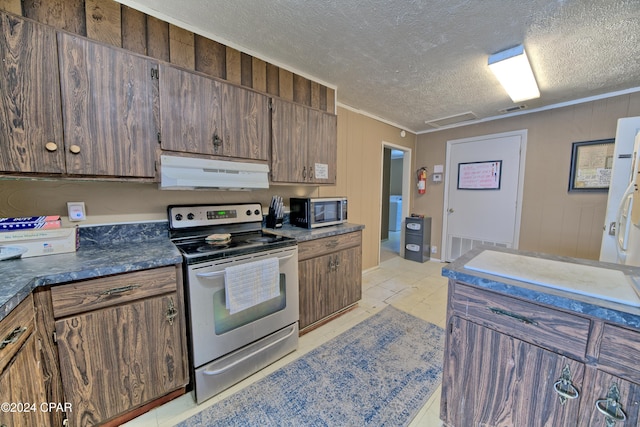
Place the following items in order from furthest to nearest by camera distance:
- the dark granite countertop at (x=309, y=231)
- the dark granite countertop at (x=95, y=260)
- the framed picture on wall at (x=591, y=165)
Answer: the framed picture on wall at (x=591, y=165) → the dark granite countertop at (x=309, y=231) → the dark granite countertop at (x=95, y=260)

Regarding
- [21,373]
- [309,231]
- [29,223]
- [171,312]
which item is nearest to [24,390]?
[21,373]

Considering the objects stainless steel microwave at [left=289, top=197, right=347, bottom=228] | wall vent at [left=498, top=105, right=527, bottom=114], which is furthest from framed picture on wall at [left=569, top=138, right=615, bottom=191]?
stainless steel microwave at [left=289, top=197, right=347, bottom=228]

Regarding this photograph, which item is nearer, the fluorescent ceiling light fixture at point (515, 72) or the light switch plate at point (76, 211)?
the light switch plate at point (76, 211)

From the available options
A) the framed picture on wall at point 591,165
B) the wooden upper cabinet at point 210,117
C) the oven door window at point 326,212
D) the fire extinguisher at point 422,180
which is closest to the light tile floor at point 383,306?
the oven door window at point 326,212

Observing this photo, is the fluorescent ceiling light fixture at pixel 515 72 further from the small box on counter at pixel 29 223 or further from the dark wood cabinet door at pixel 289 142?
the small box on counter at pixel 29 223

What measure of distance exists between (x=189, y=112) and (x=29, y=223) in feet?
3.47

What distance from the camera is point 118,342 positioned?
4.02 ft

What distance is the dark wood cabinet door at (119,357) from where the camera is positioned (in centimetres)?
113

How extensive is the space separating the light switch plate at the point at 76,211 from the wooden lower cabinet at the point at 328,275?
4.78 ft

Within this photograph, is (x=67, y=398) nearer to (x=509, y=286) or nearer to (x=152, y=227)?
(x=152, y=227)

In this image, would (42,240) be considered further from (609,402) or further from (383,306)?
(383,306)

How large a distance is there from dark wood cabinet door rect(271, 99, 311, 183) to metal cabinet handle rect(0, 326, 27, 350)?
60.8 inches

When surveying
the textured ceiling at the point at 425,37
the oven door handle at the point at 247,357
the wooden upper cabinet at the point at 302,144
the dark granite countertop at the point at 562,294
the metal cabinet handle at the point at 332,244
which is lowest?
the oven door handle at the point at 247,357

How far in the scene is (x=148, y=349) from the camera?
4.30 feet
